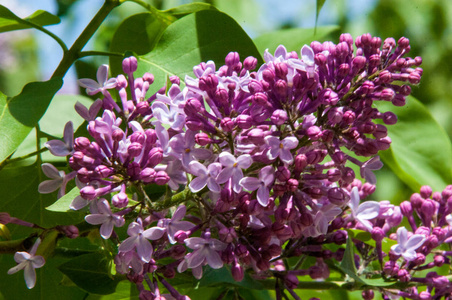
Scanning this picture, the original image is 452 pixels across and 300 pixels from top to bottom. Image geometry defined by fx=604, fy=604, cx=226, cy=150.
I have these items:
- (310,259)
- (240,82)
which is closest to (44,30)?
(240,82)

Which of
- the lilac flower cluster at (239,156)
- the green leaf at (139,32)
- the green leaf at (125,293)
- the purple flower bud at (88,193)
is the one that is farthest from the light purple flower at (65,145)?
the green leaf at (139,32)

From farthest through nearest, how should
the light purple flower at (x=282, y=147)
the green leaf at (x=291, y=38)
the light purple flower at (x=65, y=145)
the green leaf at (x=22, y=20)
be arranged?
the green leaf at (x=291, y=38), the green leaf at (x=22, y=20), the light purple flower at (x=65, y=145), the light purple flower at (x=282, y=147)

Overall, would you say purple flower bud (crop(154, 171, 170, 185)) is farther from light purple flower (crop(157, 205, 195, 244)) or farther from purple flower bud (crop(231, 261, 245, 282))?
purple flower bud (crop(231, 261, 245, 282))

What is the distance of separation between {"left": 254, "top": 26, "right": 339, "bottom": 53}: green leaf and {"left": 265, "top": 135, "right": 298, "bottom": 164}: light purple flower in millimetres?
644

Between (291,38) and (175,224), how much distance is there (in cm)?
78

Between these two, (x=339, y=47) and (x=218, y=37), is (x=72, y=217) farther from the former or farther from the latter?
(x=339, y=47)

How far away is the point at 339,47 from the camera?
879mm

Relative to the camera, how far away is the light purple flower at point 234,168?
2.68 feet

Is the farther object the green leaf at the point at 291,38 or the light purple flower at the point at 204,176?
the green leaf at the point at 291,38

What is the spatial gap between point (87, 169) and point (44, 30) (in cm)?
44

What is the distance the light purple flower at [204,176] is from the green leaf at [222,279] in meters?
0.16

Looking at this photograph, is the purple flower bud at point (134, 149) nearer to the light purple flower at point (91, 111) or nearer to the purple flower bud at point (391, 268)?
the light purple flower at point (91, 111)

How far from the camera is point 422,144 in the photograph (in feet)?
5.12

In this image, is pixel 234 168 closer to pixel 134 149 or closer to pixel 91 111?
pixel 134 149
